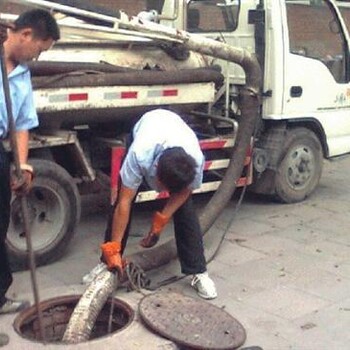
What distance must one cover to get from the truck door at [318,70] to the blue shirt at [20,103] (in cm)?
346

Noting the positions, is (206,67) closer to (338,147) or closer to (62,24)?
(62,24)

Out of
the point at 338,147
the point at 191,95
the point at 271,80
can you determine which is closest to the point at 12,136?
the point at 191,95

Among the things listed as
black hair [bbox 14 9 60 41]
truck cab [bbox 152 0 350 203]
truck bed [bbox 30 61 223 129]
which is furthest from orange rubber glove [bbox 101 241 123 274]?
truck cab [bbox 152 0 350 203]

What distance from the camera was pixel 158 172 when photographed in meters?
4.44

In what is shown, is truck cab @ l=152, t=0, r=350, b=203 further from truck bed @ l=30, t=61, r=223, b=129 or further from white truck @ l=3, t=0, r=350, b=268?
truck bed @ l=30, t=61, r=223, b=129

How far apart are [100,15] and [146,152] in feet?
6.07

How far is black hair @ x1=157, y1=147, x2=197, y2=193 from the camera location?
4.35 metres

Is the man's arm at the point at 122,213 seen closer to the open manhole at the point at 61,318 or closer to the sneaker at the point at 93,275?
the sneaker at the point at 93,275

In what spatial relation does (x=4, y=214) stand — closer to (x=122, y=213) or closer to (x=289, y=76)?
(x=122, y=213)

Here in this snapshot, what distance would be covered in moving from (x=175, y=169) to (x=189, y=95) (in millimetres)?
2282

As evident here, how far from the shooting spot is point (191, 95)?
6.55 metres

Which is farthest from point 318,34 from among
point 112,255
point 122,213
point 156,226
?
point 112,255

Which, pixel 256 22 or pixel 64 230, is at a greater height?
pixel 256 22

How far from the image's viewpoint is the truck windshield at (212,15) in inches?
297
